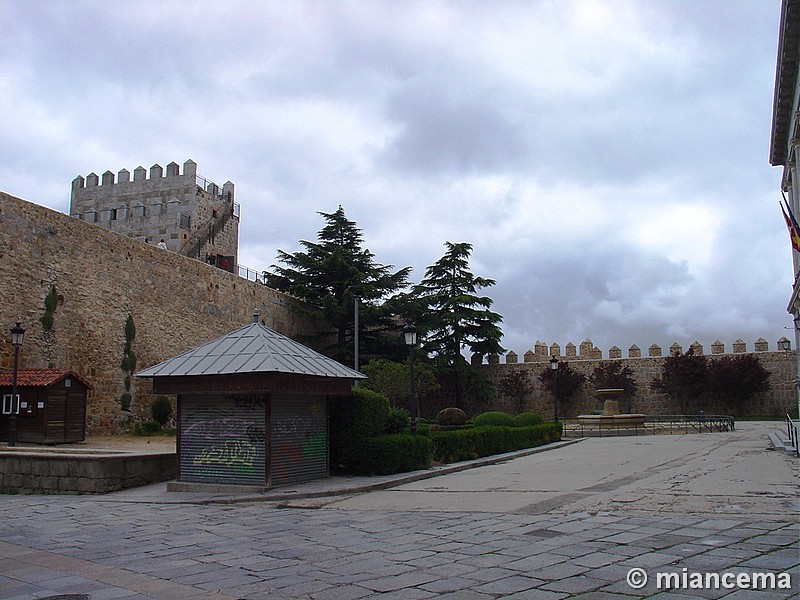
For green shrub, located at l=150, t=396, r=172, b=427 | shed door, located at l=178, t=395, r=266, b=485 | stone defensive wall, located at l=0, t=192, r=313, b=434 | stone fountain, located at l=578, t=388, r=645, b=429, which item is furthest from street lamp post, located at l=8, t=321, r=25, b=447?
stone fountain, located at l=578, t=388, r=645, b=429

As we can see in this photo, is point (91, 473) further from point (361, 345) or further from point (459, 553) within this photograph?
point (361, 345)

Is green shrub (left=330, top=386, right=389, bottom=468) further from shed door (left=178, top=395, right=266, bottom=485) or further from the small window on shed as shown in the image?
the small window on shed

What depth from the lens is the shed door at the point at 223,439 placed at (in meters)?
12.5

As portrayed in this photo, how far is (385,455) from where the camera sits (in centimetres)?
1461

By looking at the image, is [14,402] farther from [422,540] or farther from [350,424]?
[422,540]

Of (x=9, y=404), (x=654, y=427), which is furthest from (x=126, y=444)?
(x=654, y=427)

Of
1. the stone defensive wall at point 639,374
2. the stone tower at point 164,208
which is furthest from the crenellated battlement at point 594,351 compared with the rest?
the stone tower at point 164,208

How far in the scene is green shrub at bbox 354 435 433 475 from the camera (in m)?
14.6

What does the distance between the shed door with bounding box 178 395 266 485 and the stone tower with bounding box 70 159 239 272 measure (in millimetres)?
26251

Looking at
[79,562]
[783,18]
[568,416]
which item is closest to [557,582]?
[79,562]

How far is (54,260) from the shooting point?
71.7 feet

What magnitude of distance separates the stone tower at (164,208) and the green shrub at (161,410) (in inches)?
550

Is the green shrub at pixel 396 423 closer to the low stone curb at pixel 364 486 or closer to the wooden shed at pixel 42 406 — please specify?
the low stone curb at pixel 364 486

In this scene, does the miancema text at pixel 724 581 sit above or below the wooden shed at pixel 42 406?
below
